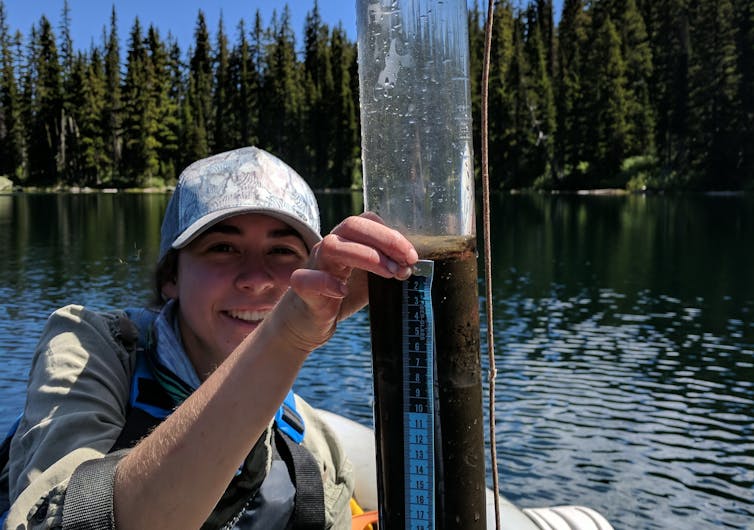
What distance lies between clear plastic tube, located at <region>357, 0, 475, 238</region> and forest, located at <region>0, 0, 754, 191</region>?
180 feet

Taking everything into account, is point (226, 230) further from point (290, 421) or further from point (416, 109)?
point (416, 109)

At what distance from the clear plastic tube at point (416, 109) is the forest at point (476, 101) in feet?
180

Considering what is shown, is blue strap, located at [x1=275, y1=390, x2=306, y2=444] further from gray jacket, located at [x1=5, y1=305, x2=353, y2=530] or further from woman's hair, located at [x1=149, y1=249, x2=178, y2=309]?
woman's hair, located at [x1=149, y1=249, x2=178, y2=309]

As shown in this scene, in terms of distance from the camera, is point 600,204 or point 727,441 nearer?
point 727,441

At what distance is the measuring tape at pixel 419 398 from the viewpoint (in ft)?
4.11

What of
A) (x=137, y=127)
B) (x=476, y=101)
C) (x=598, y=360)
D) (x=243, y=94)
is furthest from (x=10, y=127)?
(x=598, y=360)

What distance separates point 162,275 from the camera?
245 centimetres

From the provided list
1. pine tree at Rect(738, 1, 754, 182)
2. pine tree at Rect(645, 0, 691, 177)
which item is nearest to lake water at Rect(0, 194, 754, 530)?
pine tree at Rect(738, 1, 754, 182)

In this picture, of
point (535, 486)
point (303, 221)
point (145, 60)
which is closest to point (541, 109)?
point (145, 60)

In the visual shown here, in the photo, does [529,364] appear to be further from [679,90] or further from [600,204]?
[679,90]

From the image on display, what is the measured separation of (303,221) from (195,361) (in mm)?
509

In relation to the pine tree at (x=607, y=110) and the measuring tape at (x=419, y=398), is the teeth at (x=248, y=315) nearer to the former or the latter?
the measuring tape at (x=419, y=398)

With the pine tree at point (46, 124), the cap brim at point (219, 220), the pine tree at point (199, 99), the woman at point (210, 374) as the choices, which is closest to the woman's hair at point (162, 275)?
the woman at point (210, 374)

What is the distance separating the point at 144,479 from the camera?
4.67 ft
